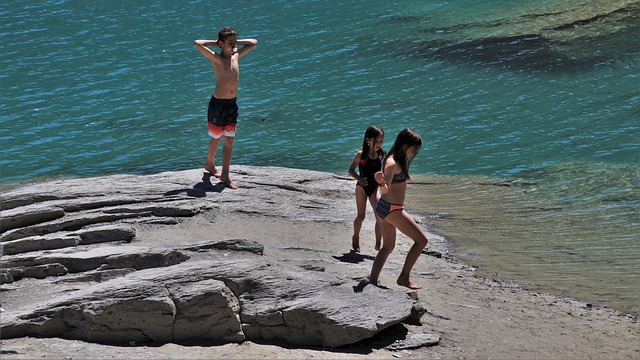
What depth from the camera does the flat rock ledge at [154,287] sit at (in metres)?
6.92

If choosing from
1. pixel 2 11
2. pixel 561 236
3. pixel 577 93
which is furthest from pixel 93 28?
pixel 561 236

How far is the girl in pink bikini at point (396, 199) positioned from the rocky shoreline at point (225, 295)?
343 millimetres

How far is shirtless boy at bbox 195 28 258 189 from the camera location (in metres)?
10.8

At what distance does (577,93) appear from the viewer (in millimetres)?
19078

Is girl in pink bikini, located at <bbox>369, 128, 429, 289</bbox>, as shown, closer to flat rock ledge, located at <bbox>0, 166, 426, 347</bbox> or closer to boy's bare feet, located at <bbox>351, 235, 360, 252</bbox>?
flat rock ledge, located at <bbox>0, 166, 426, 347</bbox>

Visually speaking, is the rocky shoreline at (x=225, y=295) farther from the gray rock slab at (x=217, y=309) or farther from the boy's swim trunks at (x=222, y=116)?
the boy's swim trunks at (x=222, y=116)

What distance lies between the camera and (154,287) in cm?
704

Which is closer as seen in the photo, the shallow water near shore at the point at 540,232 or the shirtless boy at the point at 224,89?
the shallow water near shore at the point at 540,232

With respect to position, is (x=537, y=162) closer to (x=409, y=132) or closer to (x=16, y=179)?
(x=409, y=132)

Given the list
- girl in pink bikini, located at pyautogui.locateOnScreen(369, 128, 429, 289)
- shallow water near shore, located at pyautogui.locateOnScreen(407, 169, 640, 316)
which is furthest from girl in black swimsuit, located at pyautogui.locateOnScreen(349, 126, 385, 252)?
shallow water near shore, located at pyautogui.locateOnScreen(407, 169, 640, 316)

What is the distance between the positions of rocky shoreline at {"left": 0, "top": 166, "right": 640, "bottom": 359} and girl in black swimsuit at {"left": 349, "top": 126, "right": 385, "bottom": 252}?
535mm

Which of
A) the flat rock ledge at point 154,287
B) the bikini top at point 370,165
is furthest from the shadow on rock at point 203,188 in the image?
the bikini top at point 370,165

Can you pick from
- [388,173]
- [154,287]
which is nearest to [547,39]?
[388,173]

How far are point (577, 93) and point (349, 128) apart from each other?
209 inches
